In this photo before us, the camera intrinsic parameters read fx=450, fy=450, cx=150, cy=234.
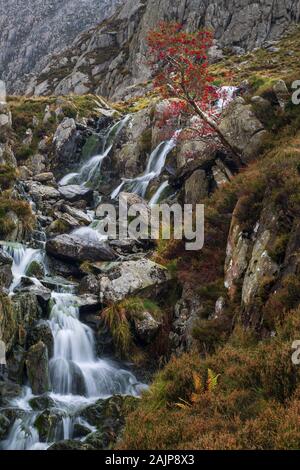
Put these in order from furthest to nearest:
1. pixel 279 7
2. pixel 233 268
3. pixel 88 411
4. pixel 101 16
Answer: pixel 101 16, pixel 279 7, pixel 233 268, pixel 88 411

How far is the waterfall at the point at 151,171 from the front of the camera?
2438cm

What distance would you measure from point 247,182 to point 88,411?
24.6ft

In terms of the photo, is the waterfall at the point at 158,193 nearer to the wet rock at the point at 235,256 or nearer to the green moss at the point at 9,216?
the green moss at the point at 9,216

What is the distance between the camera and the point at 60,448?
9.25 m

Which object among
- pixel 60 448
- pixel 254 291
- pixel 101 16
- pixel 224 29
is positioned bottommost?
pixel 60 448

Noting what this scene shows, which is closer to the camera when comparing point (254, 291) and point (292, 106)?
point (254, 291)

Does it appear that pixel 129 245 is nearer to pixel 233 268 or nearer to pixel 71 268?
pixel 71 268

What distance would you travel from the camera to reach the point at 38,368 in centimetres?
1183

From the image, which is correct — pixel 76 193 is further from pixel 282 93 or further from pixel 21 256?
pixel 282 93

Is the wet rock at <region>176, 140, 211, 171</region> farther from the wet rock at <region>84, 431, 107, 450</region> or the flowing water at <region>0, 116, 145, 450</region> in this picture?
the wet rock at <region>84, 431, 107, 450</region>

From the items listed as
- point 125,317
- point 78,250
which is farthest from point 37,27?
point 125,317

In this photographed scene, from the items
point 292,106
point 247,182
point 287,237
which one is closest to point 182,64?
point 292,106

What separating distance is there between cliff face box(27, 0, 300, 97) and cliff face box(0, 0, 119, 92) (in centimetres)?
1988

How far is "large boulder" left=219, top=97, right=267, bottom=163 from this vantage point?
56.4 feet
